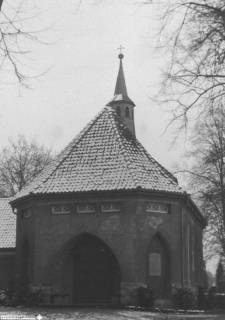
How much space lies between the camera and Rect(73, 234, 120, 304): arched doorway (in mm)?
25859

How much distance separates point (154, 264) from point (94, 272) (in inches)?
105

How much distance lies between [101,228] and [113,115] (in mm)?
7024

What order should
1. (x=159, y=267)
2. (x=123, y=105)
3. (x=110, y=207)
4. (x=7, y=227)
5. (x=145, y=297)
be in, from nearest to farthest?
(x=145, y=297)
(x=110, y=207)
(x=159, y=267)
(x=7, y=227)
(x=123, y=105)

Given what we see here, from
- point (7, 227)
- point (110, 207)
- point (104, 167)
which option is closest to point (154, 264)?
point (110, 207)

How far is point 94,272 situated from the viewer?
26250 mm

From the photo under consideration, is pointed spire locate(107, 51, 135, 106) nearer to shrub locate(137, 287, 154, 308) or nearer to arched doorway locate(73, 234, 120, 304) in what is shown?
arched doorway locate(73, 234, 120, 304)

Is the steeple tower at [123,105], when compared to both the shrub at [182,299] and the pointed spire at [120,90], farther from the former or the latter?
the shrub at [182,299]

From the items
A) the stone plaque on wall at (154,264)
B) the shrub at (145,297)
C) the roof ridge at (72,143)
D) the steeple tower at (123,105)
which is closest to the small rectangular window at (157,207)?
the stone plaque on wall at (154,264)

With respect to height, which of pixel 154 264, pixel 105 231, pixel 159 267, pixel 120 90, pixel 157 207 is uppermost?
pixel 120 90

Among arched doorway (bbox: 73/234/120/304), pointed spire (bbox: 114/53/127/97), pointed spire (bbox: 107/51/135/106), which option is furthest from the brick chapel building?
pointed spire (bbox: 114/53/127/97)

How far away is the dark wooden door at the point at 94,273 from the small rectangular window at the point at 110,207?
61.0 inches

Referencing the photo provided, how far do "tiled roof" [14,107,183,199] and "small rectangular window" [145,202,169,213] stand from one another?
69cm

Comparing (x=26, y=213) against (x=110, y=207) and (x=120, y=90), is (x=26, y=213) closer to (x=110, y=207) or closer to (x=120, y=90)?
(x=110, y=207)

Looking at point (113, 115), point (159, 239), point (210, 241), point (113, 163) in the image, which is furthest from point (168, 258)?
point (210, 241)
